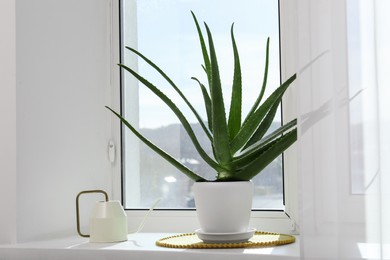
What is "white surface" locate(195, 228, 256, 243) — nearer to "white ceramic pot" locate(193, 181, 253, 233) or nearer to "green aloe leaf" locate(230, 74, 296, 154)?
"white ceramic pot" locate(193, 181, 253, 233)

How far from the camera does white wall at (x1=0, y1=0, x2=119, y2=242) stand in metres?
1.82

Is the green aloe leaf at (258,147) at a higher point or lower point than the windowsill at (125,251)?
higher

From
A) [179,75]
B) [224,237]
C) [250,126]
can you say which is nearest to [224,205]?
[224,237]

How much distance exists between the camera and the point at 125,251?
65.1 inches

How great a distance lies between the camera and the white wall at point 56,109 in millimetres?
1817

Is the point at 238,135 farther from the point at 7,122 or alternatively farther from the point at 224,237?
the point at 7,122

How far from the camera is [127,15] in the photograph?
218 cm

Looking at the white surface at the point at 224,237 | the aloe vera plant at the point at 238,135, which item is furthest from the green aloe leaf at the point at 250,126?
the white surface at the point at 224,237

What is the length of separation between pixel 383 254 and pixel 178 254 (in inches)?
21.8

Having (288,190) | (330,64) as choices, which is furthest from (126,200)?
(330,64)

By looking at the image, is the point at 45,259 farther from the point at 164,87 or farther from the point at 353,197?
the point at 353,197

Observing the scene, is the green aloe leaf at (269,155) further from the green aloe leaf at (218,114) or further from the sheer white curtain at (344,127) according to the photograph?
the sheer white curtain at (344,127)

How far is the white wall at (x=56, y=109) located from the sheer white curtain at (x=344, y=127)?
840 millimetres

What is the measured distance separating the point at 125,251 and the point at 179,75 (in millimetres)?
659
